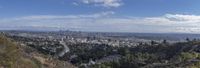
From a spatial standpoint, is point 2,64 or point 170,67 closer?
point 2,64

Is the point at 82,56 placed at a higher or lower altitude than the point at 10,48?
lower

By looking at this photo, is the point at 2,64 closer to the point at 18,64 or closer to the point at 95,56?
the point at 18,64

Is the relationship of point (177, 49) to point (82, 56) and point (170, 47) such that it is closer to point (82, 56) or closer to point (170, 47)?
point (170, 47)

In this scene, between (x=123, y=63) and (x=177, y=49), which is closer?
(x=123, y=63)

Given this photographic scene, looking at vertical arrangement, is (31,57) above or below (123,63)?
above

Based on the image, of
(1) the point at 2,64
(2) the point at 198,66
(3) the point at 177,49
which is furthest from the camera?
(3) the point at 177,49

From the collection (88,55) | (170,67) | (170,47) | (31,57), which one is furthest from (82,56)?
(31,57)

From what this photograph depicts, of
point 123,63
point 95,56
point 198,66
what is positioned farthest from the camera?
point 95,56

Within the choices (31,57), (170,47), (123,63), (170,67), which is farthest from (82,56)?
(31,57)

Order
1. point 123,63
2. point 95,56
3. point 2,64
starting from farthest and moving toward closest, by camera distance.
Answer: point 95,56
point 123,63
point 2,64
